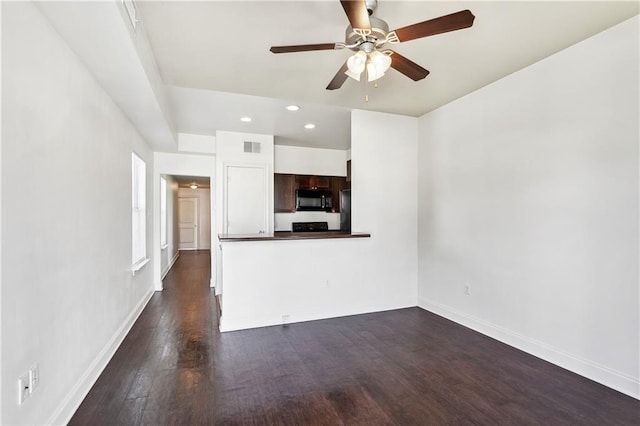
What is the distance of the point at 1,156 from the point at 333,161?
5.53 meters

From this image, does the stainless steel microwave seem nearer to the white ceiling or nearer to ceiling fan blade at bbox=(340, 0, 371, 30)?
the white ceiling

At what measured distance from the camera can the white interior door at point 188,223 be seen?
36.2ft

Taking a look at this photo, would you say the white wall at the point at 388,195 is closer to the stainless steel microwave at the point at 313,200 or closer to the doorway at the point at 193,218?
the stainless steel microwave at the point at 313,200

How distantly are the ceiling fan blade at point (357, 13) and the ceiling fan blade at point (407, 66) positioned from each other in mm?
434

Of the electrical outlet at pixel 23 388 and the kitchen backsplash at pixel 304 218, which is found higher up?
the kitchen backsplash at pixel 304 218

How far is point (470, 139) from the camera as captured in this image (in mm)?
3602

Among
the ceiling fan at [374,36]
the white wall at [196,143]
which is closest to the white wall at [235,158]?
the white wall at [196,143]

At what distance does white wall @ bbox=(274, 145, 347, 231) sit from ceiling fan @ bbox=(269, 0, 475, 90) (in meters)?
3.83

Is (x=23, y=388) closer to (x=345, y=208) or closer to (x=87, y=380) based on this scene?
(x=87, y=380)

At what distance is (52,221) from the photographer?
1.85m

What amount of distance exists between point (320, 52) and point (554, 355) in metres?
3.36

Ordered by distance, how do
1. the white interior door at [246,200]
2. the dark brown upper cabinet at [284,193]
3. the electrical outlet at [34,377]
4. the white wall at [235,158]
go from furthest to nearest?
the dark brown upper cabinet at [284,193], the white interior door at [246,200], the white wall at [235,158], the electrical outlet at [34,377]

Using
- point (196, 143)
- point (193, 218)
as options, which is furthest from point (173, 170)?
point (193, 218)

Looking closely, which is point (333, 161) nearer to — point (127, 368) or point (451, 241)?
point (451, 241)
